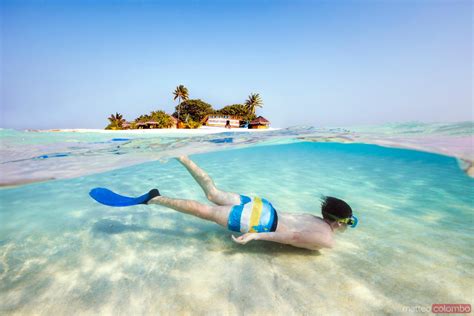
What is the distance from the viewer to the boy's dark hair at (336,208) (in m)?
3.76

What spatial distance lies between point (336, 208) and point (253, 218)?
4.82 feet

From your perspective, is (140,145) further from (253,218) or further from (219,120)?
(219,120)

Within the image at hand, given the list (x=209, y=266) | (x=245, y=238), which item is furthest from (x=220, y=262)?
(x=245, y=238)

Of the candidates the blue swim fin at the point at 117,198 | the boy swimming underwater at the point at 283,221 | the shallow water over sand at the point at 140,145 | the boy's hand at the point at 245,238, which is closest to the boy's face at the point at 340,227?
the boy swimming underwater at the point at 283,221

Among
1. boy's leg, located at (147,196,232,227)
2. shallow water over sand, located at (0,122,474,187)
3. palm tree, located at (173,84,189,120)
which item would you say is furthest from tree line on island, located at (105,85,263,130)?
boy's leg, located at (147,196,232,227)

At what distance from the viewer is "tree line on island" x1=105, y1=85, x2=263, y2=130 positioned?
188 ft

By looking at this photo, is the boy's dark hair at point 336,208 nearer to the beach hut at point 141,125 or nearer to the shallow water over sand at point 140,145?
the shallow water over sand at point 140,145

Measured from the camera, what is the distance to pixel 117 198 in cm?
504

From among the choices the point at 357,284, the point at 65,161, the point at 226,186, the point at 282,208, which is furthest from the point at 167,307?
the point at 65,161

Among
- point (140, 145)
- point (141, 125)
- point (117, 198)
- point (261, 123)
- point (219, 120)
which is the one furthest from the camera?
point (219, 120)

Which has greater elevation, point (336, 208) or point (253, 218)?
point (336, 208)

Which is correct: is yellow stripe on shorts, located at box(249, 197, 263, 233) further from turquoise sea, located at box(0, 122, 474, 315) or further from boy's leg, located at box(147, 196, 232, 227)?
turquoise sea, located at box(0, 122, 474, 315)

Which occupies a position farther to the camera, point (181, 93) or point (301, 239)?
point (181, 93)

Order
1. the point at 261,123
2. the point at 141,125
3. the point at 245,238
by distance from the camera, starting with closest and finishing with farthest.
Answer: the point at 245,238
the point at 141,125
the point at 261,123
